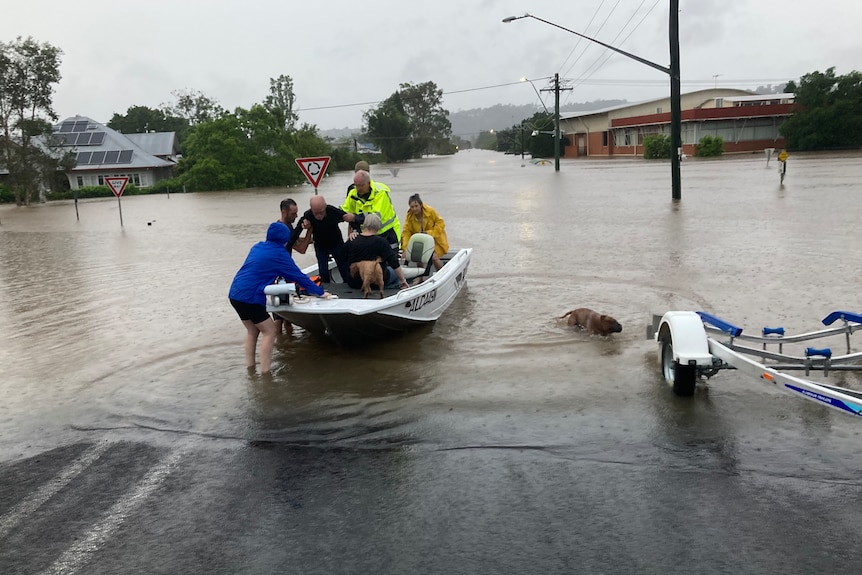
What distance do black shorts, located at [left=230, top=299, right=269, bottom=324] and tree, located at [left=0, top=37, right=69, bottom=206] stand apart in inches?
1911

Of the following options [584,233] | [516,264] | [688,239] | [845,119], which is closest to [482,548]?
[516,264]

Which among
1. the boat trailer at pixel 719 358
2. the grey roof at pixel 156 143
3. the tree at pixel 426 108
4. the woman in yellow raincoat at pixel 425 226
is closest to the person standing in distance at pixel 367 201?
the woman in yellow raincoat at pixel 425 226

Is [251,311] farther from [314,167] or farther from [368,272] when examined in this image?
[314,167]

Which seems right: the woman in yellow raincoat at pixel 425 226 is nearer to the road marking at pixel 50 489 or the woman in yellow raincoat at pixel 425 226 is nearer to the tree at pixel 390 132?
the road marking at pixel 50 489

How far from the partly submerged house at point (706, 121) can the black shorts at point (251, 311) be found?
215 ft

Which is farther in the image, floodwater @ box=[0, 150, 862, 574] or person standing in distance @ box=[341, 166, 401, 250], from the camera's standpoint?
person standing in distance @ box=[341, 166, 401, 250]

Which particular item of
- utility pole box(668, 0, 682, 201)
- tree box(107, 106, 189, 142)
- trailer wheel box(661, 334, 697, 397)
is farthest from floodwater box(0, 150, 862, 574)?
tree box(107, 106, 189, 142)

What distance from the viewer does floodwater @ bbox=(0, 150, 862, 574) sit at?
382 centimetres

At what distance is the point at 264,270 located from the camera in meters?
7.13

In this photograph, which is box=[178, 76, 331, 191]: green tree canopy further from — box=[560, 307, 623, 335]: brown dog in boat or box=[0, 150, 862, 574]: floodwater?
box=[560, 307, 623, 335]: brown dog in boat

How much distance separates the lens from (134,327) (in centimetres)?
967

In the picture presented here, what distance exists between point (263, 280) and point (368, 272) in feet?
4.77

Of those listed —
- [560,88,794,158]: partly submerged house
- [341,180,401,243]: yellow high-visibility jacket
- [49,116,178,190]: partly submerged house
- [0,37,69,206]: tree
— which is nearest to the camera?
[341,180,401,243]: yellow high-visibility jacket

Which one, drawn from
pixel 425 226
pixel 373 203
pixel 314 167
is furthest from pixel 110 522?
pixel 314 167
